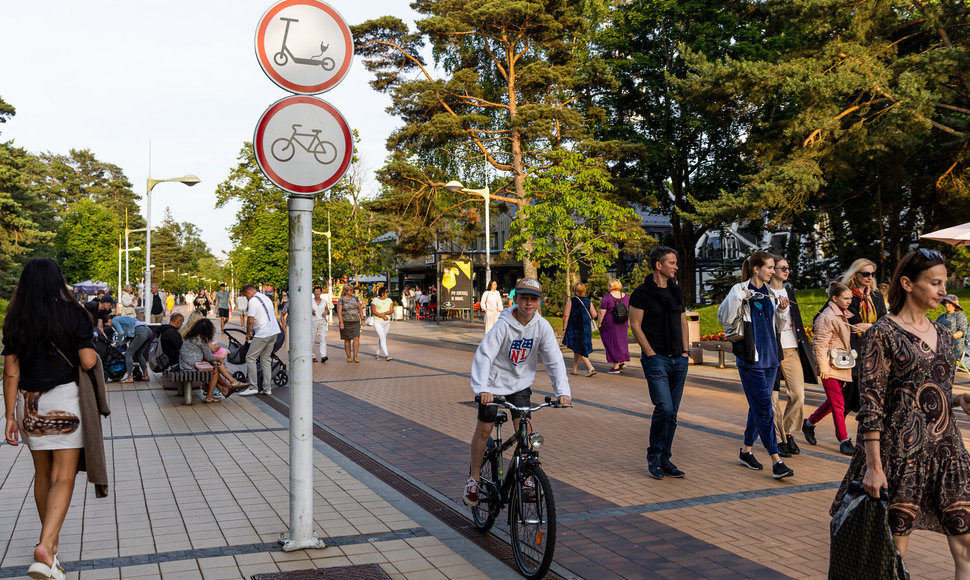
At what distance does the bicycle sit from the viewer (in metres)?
4.23

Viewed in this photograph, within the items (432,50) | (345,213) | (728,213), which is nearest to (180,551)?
(728,213)

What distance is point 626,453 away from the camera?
773cm

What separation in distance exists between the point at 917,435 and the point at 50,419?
13.6 feet

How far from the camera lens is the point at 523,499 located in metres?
4.50

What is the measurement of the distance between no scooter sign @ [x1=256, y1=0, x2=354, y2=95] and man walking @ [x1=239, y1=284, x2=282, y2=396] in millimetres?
8128

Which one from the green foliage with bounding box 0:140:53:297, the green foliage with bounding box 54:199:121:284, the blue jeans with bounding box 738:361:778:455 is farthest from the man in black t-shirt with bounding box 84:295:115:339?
the green foliage with bounding box 54:199:121:284

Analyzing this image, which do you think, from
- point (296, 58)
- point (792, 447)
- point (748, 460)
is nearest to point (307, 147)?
point (296, 58)

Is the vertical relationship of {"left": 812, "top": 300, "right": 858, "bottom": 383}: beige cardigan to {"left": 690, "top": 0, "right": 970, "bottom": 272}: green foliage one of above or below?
below

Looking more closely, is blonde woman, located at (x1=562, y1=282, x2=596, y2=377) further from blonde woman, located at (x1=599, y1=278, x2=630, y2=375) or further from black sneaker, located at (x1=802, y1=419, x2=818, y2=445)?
black sneaker, located at (x1=802, y1=419, x2=818, y2=445)

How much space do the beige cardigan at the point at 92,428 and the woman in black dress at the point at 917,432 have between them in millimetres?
3714

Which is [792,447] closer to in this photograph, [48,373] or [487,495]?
Answer: [487,495]

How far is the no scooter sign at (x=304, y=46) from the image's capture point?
479 cm

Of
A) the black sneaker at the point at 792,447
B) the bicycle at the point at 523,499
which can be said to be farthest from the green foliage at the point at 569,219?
the bicycle at the point at 523,499

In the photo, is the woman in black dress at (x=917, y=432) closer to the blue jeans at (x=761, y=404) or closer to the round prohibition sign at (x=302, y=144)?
the round prohibition sign at (x=302, y=144)
